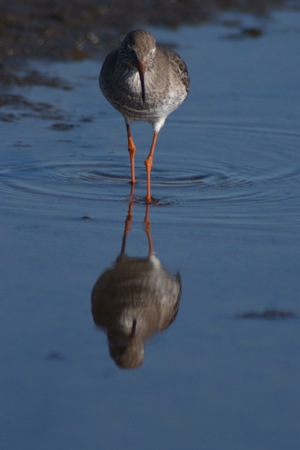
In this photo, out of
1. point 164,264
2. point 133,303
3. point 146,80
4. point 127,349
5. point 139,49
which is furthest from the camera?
point 146,80

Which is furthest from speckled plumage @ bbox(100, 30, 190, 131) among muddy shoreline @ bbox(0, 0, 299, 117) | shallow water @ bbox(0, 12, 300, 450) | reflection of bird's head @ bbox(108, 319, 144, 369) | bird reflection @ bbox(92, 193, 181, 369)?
muddy shoreline @ bbox(0, 0, 299, 117)

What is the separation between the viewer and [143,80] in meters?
6.12

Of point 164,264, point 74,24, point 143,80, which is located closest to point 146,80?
point 143,80

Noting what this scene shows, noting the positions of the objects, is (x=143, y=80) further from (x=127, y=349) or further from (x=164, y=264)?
(x=127, y=349)

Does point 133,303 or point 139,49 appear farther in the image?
point 139,49

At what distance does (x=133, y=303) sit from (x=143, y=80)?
2.40 m

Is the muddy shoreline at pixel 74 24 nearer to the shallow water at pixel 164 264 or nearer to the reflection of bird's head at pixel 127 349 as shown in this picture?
the shallow water at pixel 164 264

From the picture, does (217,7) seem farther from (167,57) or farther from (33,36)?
(167,57)

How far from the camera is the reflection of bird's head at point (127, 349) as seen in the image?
3904mm

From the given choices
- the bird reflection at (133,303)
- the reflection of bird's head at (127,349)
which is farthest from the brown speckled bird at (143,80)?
the reflection of bird's head at (127,349)

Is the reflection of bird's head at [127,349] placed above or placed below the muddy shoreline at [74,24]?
below

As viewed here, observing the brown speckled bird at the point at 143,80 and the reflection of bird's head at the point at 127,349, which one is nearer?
the reflection of bird's head at the point at 127,349

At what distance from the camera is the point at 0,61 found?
1089 centimetres

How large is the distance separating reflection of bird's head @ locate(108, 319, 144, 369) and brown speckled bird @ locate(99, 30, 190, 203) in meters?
2.41
